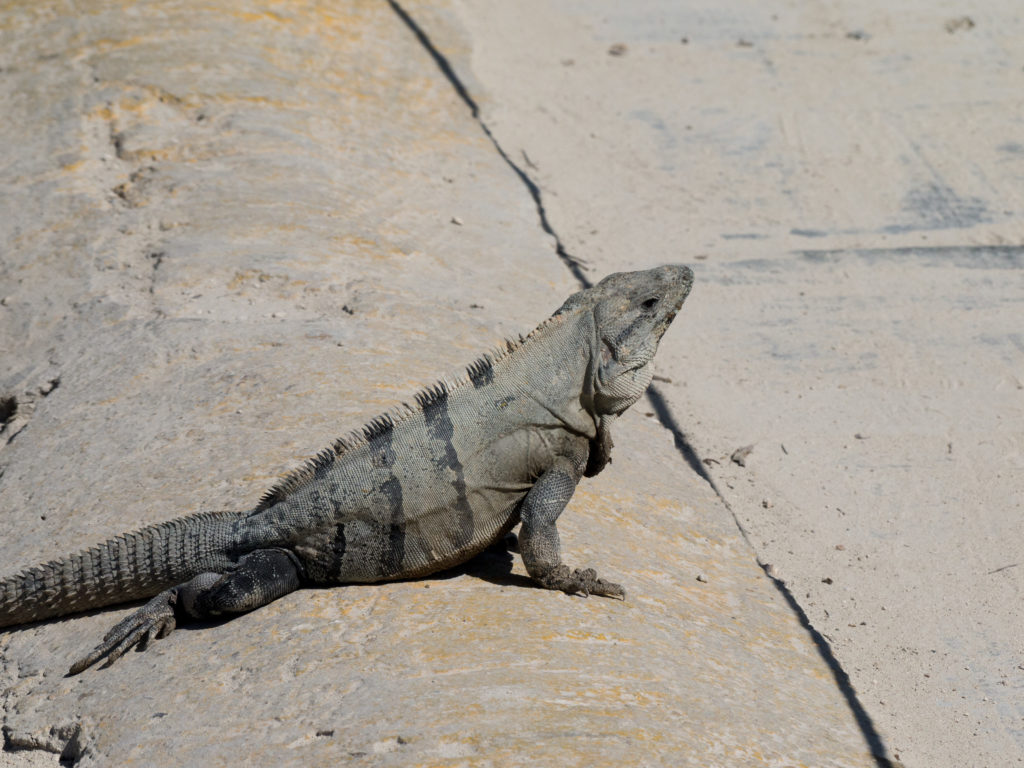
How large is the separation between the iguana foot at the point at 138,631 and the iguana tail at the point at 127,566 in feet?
0.44

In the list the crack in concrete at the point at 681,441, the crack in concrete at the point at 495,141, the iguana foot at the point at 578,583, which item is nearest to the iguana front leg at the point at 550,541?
the iguana foot at the point at 578,583

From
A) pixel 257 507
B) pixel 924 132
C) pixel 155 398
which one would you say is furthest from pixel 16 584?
pixel 924 132

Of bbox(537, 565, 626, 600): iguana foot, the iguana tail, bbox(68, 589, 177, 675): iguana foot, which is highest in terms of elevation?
the iguana tail

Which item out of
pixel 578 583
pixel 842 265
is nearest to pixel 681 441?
pixel 578 583

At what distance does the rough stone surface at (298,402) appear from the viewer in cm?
379

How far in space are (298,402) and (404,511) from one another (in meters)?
1.48

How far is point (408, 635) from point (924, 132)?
8873mm

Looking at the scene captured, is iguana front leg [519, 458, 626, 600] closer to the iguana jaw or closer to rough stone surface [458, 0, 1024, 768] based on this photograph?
the iguana jaw

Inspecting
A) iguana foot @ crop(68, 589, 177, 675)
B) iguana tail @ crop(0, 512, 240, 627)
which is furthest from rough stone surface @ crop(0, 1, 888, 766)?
iguana tail @ crop(0, 512, 240, 627)

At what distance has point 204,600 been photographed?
423 centimetres

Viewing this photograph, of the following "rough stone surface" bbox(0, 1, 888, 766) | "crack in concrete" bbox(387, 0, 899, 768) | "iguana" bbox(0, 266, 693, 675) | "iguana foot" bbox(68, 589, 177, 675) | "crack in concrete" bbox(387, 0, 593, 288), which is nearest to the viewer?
"rough stone surface" bbox(0, 1, 888, 766)

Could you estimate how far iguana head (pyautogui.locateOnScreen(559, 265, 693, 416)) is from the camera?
15.0 ft

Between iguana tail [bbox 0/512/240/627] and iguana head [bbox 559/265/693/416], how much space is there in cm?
167

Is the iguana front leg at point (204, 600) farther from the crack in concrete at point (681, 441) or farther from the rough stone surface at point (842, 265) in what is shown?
the rough stone surface at point (842, 265)
